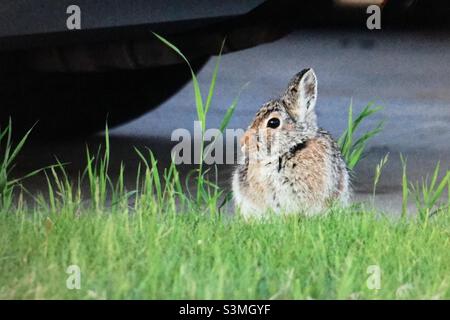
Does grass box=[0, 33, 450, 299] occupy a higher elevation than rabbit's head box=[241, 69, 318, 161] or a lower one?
lower

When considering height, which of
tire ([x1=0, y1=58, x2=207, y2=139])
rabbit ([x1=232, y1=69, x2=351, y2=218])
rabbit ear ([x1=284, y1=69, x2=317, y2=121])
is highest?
tire ([x1=0, y1=58, x2=207, y2=139])

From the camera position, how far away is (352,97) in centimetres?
723

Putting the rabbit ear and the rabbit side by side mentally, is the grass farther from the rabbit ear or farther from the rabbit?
the rabbit ear

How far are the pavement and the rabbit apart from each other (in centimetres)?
18

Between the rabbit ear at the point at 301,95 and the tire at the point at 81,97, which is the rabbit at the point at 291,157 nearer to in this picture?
the rabbit ear at the point at 301,95

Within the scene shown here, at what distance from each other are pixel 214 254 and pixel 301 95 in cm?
72

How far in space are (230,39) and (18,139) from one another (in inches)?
65.1

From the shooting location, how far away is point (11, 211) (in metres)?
3.79

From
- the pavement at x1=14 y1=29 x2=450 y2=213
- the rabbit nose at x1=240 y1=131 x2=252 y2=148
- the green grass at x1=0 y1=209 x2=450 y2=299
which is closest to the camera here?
the green grass at x1=0 y1=209 x2=450 y2=299

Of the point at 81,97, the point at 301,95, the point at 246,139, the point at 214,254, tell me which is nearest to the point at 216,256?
the point at 214,254

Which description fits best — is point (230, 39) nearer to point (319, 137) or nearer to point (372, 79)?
point (319, 137)

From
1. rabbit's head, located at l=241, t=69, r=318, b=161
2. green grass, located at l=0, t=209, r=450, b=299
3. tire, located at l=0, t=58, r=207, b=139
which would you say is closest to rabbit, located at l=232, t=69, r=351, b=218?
rabbit's head, located at l=241, t=69, r=318, b=161

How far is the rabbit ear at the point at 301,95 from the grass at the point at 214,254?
357 mm

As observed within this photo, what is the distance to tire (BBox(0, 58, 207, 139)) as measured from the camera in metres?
5.16
